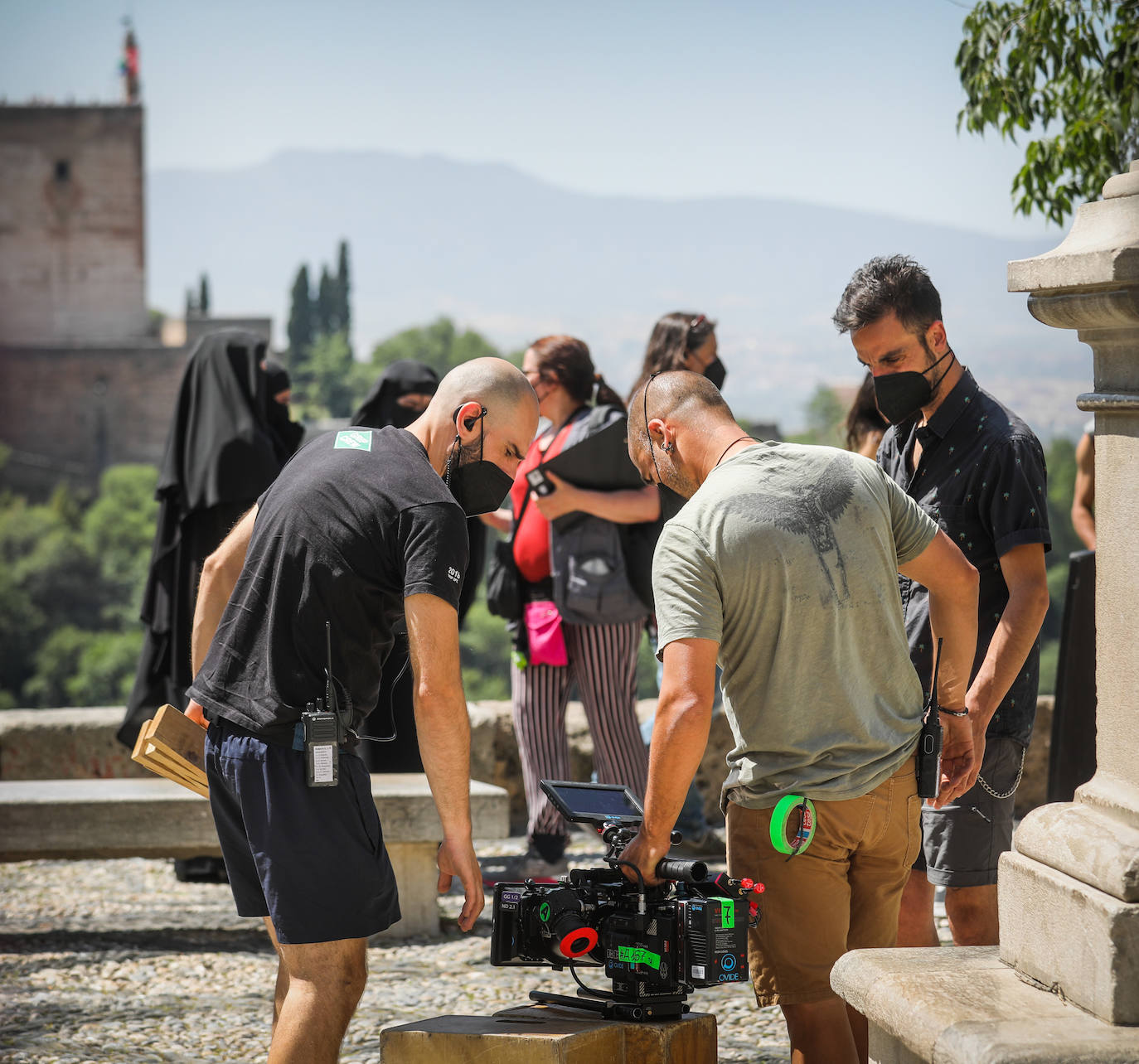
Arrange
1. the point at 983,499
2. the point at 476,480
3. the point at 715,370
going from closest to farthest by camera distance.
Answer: the point at 476,480 < the point at 983,499 < the point at 715,370

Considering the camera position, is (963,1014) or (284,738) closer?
(963,1014)

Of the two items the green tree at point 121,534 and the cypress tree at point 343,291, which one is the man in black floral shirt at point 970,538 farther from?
the cypress tree at point 343,291

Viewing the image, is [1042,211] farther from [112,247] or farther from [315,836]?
[112,247]

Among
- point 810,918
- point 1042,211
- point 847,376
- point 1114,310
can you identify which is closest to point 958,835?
point 810,918

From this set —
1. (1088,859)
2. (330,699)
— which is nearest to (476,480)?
(330,699)

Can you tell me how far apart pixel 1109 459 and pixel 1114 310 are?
9.3 inches

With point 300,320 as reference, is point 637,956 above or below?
below

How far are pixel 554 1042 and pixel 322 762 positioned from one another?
0.67m

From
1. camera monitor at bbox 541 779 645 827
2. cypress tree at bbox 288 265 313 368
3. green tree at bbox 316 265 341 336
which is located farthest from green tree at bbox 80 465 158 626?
camera monitor at bbox 541 779 645 827

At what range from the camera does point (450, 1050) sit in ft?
8.39

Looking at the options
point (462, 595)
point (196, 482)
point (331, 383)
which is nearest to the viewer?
point (196, 482)

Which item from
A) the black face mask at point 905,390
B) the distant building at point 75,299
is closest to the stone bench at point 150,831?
the black face mask at point 905,390

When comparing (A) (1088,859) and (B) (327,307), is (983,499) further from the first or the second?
(B) (327,307)

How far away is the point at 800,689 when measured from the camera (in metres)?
2.58
